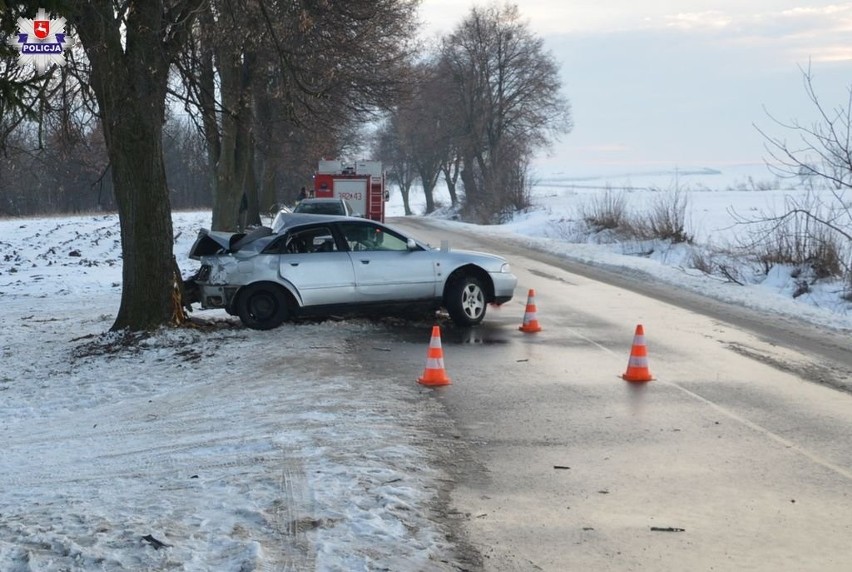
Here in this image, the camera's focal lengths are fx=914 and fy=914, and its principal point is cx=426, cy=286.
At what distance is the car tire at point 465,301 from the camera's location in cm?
1320

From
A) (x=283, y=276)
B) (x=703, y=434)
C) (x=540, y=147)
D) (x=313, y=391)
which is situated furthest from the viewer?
(x=540, y=147)

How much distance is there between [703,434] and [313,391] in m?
3.70

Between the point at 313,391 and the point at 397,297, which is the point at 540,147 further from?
the point at 313,391

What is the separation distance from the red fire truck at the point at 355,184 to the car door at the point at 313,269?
2397 centimetres

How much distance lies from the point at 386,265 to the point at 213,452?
21.3 ft

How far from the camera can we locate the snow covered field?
4.79 metres

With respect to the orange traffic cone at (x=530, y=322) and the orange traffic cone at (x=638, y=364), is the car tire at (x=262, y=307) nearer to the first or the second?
the orange traffic cone at (x=530, y=322)

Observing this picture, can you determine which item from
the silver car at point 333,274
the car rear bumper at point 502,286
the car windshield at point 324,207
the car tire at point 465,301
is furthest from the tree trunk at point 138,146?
the car windshield at point 324,207

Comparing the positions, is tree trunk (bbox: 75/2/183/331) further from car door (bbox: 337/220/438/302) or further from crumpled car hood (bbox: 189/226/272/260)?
car door (bbox: 337/220/438/302)

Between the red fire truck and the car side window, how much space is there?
2369 cm

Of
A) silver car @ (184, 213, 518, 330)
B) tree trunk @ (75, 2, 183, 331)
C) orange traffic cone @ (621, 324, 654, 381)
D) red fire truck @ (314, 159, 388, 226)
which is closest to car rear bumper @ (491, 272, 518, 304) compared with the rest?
silver car @ (184, 213, 518, 330)

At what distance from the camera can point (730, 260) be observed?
22.4 metres

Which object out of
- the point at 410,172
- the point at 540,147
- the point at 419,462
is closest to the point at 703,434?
the point at 419,462

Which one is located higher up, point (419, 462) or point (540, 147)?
point (540, 147)
